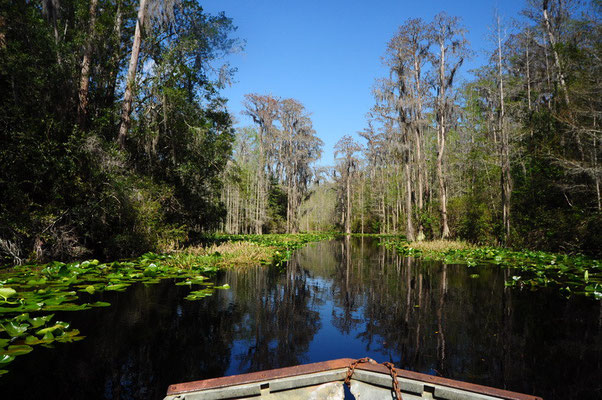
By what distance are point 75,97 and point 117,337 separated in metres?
Result: 9.83

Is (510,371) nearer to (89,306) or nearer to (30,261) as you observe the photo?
(89,306)

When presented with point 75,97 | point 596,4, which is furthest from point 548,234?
point 75,97

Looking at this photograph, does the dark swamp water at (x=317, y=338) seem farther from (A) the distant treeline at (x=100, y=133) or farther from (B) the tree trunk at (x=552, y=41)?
(B) the tree trunk at (x=552, y=41)

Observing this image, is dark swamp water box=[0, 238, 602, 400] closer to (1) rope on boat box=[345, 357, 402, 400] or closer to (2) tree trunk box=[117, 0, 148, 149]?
(1) rope on boat box=[345, 357, 402, 400]

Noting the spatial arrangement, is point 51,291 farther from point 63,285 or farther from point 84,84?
point 84,84

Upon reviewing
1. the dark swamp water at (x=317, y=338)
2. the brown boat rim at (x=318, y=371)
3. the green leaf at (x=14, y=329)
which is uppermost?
the brown boat rim at (x=318, y=371)

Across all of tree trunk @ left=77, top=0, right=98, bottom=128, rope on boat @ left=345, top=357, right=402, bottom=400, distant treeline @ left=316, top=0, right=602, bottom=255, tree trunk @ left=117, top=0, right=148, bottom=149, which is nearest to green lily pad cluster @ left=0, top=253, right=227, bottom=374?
rope on boat @ left=345, top=357, right=402, bottom=400

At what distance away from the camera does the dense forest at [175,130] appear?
8.41 meters

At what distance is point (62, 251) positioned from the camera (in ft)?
29.3

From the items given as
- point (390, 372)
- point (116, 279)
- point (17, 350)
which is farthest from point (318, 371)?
point (116, 279)

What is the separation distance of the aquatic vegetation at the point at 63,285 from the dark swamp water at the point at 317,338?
0.21 m

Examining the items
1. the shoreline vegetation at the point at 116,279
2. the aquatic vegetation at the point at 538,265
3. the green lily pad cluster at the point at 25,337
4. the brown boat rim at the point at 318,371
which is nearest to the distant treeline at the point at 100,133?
the shoreline vegetation at the point at 116,279

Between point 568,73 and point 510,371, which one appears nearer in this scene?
point 510,371

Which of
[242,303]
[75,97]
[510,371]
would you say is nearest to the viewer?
[510,371]
